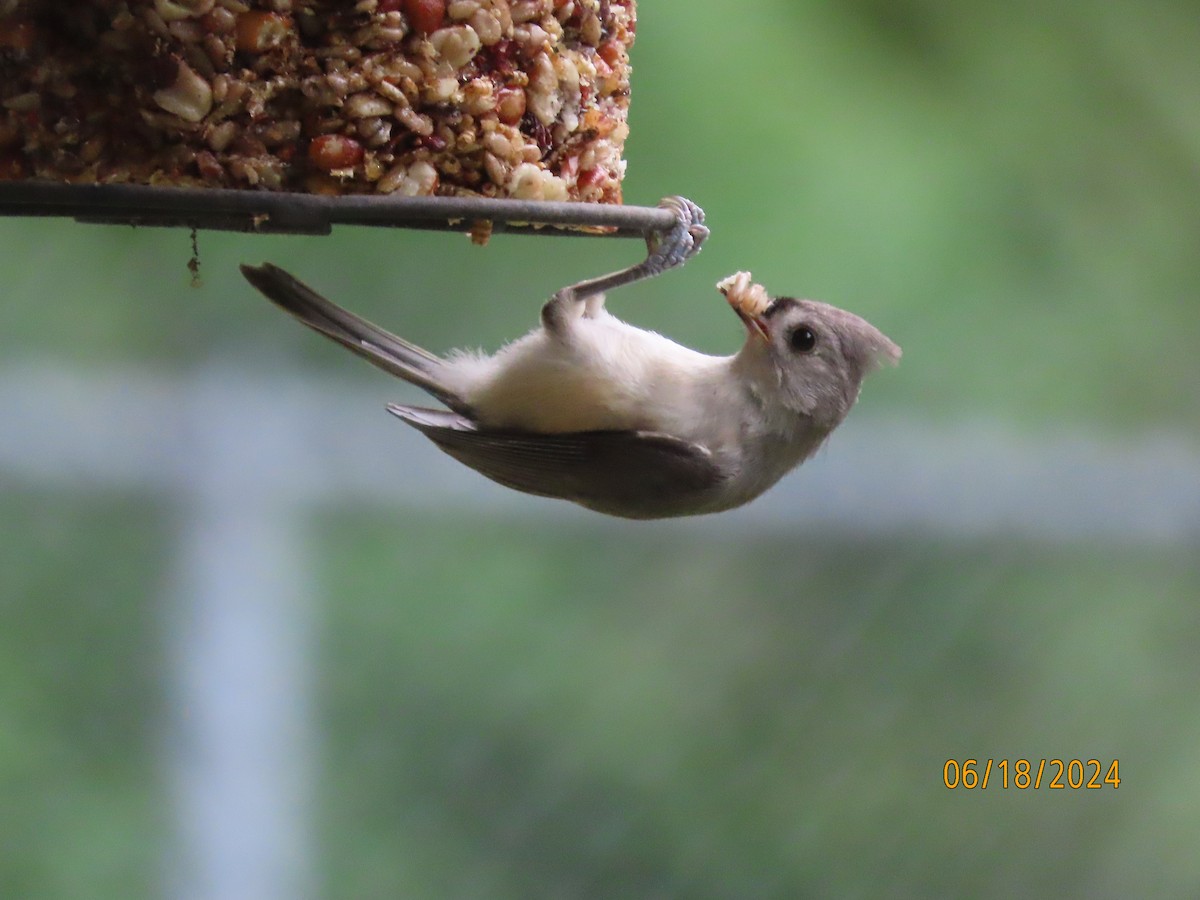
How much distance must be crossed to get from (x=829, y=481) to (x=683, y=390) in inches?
67.0

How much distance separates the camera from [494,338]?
3686mm

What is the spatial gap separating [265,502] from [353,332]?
5.42 ft

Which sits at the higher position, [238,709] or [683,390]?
[683,390]

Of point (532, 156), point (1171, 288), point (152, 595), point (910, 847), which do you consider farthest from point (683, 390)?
point (1171, 288)

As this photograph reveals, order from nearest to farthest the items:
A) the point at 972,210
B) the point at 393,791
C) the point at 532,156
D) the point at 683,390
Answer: the point at 532,156 < the point at 683,390 < the point at 393,791 < the point at 972,210

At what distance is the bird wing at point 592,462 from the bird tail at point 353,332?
13 cm

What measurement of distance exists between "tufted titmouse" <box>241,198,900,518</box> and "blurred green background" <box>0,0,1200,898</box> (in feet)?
5.03

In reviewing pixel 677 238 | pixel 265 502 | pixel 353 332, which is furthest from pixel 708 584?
pixel 677 238

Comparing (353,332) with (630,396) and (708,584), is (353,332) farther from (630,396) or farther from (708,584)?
(708,584)

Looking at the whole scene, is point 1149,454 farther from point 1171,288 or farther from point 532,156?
point 532,156

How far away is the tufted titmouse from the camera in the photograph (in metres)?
1.98

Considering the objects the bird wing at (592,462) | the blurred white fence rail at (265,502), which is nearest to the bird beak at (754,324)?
the bird wing at (592,462)

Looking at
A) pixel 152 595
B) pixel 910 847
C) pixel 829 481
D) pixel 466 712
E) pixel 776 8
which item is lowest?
pixel 910 847

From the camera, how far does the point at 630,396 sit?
2.07 metres
